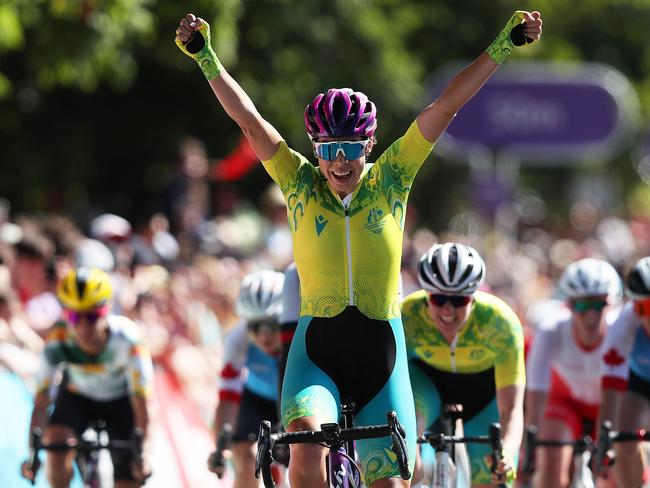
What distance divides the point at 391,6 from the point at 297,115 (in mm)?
5391

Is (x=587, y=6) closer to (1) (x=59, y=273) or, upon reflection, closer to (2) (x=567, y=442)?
(1) (x=59, y=273)

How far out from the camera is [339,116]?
654cm

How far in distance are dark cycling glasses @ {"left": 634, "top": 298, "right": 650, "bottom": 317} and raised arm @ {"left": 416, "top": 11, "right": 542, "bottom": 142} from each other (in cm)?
239

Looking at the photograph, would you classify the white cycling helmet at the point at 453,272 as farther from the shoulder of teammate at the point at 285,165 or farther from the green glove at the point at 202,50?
the green glove at the point at 202,50

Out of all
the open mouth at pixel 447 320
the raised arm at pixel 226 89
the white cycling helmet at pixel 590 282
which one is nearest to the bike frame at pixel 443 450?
the open mouth at pixel 447 320

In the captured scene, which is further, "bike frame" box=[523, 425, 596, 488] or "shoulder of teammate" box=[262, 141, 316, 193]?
"bike frame" box=[523, 425, 596, 488]

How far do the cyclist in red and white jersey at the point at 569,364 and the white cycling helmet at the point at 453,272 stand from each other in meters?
1.67

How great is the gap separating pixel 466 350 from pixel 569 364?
1.73m

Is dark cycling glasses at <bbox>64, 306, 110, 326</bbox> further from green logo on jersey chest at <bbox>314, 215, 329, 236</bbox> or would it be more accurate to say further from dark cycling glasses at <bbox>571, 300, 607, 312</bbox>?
dark cycling glasses at <bbox>571, 300, 607, 312</bbox>

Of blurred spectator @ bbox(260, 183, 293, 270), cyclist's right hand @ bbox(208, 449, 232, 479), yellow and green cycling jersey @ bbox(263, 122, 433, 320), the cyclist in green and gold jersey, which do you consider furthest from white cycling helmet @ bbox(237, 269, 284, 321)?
blurred spectator @ bbox(260, 183, 293, 270)

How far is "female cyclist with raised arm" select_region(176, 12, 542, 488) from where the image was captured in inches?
256

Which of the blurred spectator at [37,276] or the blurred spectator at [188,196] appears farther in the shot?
the blurred spectator at [188,196]

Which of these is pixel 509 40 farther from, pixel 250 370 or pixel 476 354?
pixel 250 370

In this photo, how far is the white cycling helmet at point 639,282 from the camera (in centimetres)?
840
